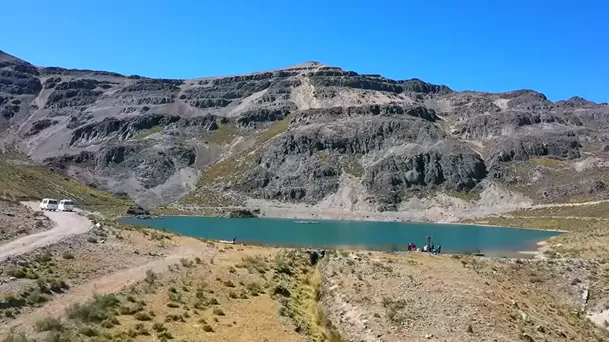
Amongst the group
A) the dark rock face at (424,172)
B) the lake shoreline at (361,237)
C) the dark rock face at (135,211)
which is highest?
the dark rock face at (424,172)

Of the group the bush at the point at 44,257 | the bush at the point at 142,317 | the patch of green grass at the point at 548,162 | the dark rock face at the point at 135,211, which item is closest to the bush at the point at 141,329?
the bush at the point at 142,317

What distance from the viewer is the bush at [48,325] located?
53.4ft

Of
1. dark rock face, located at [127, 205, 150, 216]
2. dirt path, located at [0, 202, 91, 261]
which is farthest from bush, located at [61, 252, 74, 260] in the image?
dark rock face, located at [127, 205, 150, 216]

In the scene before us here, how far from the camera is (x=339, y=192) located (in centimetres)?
18612

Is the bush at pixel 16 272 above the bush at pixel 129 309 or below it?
above

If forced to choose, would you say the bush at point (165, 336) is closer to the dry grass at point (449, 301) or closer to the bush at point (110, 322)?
the bush at point (110, 322)

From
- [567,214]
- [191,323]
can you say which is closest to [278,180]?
[567,214]

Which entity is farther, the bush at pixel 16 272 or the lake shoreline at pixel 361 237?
the lake shoreline at pixel 361 237

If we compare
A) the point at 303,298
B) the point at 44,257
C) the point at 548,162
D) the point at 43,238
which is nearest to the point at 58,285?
the point at 44,257

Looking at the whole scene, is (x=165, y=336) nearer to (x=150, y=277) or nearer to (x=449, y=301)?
(x=150, y=277)

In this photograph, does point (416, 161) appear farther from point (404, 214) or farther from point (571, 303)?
point (571, 303)

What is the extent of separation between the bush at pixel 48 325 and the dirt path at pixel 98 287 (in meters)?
0.78

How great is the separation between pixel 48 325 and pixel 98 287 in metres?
6.75

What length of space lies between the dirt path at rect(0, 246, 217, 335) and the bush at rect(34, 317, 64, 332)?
778mm
